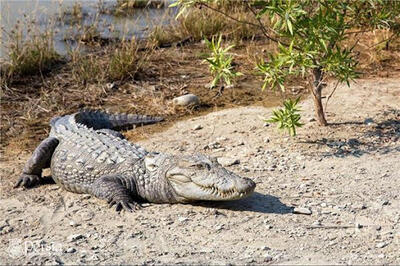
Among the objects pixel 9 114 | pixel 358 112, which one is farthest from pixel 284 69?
pixel 9 114

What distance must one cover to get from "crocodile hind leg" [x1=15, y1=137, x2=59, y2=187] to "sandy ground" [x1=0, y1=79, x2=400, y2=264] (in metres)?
0.11

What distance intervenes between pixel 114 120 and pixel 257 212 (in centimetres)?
277

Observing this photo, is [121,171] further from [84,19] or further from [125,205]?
[84,19]

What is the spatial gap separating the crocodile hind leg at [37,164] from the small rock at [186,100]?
182 cm

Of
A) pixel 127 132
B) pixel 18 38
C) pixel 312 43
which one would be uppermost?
pixel 312 43

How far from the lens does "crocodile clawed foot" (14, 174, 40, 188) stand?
5680 mm

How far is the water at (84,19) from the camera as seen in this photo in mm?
9945

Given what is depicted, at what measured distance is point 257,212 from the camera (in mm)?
4707

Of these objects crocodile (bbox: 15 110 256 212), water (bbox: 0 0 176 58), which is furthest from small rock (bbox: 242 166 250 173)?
water (bbox: 0 0 176 58)

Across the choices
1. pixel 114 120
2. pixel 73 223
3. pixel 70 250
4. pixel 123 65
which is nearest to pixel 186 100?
pixel 114 120

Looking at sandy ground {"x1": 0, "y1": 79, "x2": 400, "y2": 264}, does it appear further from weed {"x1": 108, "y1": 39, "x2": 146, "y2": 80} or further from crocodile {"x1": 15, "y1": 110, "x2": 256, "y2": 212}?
weed {"x1": 108, "y1": 39, "x2": 146, "y2": 80}

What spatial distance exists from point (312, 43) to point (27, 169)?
112 inches

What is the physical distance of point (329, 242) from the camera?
4.23 meters

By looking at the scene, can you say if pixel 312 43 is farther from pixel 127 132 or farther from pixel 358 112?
pixel 127 132
